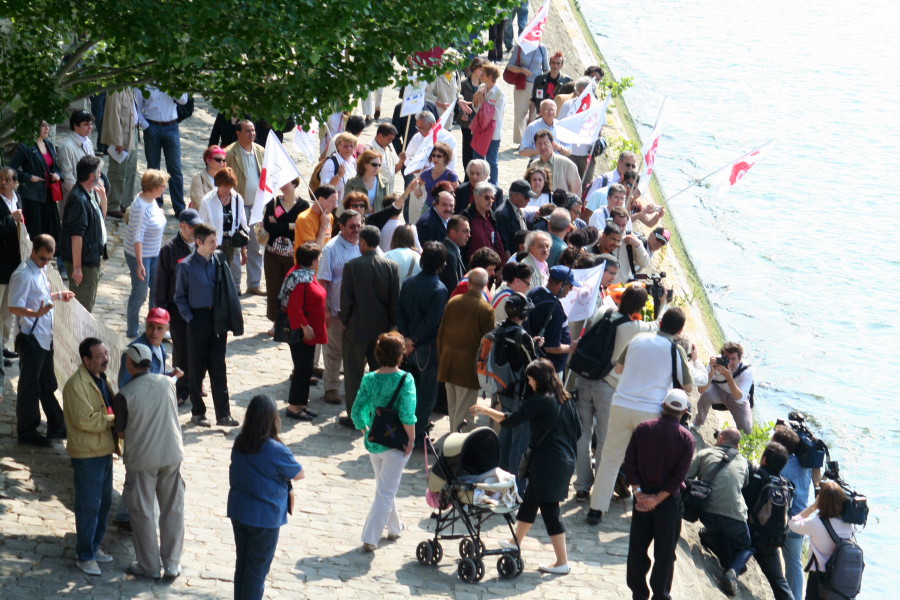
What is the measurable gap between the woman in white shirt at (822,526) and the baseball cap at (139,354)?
20.1 ft

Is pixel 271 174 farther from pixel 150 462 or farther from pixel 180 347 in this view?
pixel 150 462

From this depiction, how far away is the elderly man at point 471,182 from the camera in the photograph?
1455 centimetres

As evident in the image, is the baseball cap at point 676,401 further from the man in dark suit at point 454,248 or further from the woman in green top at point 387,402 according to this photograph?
the man in dark suit at point 454,248

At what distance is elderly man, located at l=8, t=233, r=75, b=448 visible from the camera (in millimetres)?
11273

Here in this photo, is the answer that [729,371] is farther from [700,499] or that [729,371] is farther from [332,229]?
[332,229]

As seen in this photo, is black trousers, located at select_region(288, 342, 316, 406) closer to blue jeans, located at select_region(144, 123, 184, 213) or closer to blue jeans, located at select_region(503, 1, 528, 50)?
blue jeans, located at select_region(144, 123, 184, 213)

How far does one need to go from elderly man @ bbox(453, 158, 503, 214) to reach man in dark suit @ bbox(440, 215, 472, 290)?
1.56 m

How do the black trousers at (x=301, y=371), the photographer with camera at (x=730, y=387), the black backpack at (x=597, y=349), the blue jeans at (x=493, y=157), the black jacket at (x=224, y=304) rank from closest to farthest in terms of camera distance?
the black backpack at (x=597, y=349), the black jacket at (x=224, y=304), the black trousers at (x=301, y=371), the photographer with camera at (x=730, y=387), the blue jeans at (x=493, y=157)

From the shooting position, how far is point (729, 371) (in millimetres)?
14258

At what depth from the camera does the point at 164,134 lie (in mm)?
17016

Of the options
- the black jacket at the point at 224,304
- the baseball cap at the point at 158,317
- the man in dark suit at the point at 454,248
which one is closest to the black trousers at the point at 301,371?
the black jacket at the point at 224,304

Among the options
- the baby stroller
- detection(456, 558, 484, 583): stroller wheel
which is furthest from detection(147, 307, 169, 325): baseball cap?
detection(456, 558, 484, 583): stroller wheel

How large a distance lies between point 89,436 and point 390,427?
86.4 inches

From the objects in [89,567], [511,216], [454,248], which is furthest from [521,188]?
[89,567]
